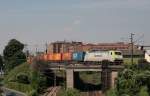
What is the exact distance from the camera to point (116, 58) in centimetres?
8712

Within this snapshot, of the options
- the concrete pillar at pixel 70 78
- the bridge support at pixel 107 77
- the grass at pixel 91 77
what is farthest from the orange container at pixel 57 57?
the bridge support at pixel 107 77

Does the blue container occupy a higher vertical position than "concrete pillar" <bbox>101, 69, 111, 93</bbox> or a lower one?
higher

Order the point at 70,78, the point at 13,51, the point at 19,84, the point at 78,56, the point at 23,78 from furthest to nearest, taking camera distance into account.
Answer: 1. the point at 13,51
2. the point at 78,56
3. the point at 23,78
4. the point at 19,84
5. the point at 70,78

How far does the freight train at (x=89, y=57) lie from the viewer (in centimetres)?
8756

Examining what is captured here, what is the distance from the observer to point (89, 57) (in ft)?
307

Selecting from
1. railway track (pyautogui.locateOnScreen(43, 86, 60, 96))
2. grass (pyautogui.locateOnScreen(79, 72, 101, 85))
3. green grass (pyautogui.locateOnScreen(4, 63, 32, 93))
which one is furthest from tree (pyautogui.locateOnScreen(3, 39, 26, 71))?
railway track (pyautogui.locateOnScreen(43, 86, 60, 96))

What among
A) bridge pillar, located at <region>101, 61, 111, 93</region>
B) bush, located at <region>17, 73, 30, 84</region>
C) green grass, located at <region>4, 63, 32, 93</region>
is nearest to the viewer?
bridge pillar, located at <region>101, 61, 111, 93</region>

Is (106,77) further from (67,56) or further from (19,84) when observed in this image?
(67,56)

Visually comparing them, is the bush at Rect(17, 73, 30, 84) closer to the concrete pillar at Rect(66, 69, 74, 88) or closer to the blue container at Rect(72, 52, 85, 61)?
the concrete pillar at Rect(66, 69, 74, 88)

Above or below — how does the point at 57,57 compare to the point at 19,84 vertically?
above

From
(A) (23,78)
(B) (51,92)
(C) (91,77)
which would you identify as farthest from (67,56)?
(B) (51,92)

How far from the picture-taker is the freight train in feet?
287

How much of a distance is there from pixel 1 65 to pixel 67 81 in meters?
75.5

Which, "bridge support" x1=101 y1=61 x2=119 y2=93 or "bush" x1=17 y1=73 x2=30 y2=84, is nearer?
"bridge support" x1=101 y1=61 x2=119 y2=93
